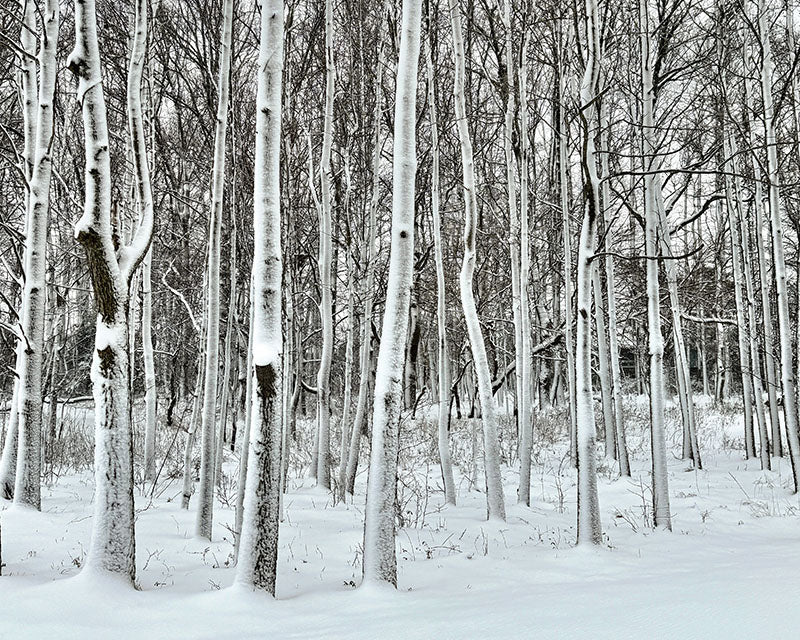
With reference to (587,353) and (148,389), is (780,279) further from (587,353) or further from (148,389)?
(148,389)

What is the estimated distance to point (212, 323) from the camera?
4957mm

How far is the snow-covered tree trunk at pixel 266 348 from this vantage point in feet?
10.5

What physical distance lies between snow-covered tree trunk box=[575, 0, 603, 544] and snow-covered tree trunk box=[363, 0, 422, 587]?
1.57 metres

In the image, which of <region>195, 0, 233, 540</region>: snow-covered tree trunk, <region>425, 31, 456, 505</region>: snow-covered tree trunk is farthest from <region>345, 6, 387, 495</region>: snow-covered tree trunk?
<region>195, 0, 233, 540</region>: snow-covered tree trunk

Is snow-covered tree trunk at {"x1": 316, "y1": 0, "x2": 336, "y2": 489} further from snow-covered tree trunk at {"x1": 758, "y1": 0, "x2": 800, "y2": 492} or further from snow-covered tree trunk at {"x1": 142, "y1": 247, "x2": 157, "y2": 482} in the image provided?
snow-covered tree trunk at {"x1": 758, "y1": 0, "x2": 800, "y2": 492}

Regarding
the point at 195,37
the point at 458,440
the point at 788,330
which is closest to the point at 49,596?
the point at 195,37

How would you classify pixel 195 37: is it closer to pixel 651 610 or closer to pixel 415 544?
pixel 415 544

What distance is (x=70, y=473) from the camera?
9.02 m

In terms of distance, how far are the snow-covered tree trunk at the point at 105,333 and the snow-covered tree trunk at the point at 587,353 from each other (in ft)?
10.5

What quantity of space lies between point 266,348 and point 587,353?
108 inches

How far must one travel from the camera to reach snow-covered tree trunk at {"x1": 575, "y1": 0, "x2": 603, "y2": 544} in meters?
4.54

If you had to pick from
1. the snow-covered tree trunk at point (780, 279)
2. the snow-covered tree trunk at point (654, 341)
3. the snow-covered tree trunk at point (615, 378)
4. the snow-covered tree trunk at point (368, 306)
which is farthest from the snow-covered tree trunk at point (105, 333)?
the snow-covered tree trunk at point (780, 279)

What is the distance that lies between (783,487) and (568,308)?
404 centimetres

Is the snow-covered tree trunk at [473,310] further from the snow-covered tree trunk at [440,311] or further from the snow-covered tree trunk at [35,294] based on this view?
the snow-covered tree trunk at [35,294]
